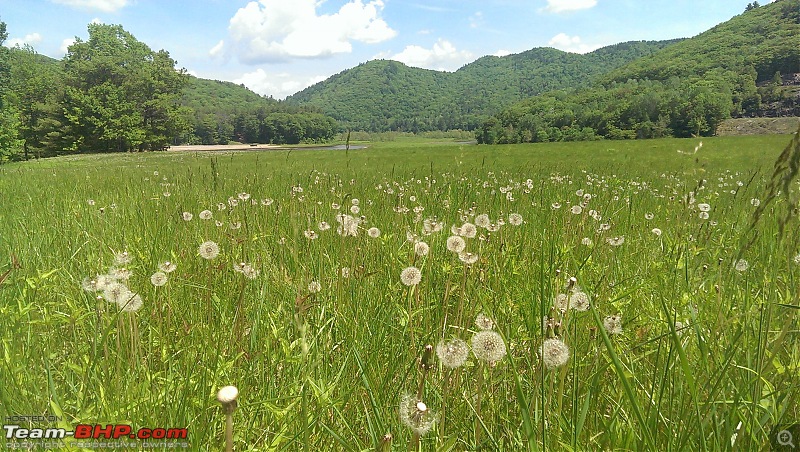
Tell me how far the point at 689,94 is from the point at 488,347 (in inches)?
3640

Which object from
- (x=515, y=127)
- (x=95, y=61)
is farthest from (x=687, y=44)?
(x=95, y=61)

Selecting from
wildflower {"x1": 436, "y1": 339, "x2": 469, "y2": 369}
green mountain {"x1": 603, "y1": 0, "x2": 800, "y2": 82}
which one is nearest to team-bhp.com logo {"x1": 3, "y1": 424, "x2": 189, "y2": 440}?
wildflower {"x1": 436, "y1": 339, "x2": 469, "y2": 369}

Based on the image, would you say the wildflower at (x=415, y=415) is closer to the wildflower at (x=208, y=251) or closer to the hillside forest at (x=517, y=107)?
the wildflower at (x=208, y=251)

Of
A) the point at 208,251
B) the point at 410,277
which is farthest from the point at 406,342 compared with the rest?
the point at 208,251

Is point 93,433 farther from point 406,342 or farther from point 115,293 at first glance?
point 406,342

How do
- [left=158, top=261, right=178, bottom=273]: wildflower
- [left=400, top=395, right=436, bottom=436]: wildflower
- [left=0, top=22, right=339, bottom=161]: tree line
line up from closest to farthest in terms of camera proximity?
[left=400, top=395, right=436, bottom=436]: wildflower → [left=158, top=261, right=178, bottom=273]: wildflower → [left=0, top=22, right=339, bottom=161]: tree line

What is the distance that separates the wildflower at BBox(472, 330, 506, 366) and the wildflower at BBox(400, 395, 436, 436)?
9.3 inches

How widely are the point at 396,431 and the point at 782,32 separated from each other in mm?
155493

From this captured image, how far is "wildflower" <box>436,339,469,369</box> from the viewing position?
3.84ft

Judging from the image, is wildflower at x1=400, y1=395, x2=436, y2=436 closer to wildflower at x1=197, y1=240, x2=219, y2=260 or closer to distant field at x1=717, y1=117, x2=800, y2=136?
wildflower at x1=197, y1=240, x2=219, y2=260

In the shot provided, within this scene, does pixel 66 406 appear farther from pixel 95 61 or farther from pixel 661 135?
pixel 661 135

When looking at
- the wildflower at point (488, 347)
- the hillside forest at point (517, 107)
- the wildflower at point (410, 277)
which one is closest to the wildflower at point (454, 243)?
the wildflower at point (410, 277)

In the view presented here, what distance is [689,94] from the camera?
73312mm

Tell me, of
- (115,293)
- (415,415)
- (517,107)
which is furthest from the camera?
(517,107)
